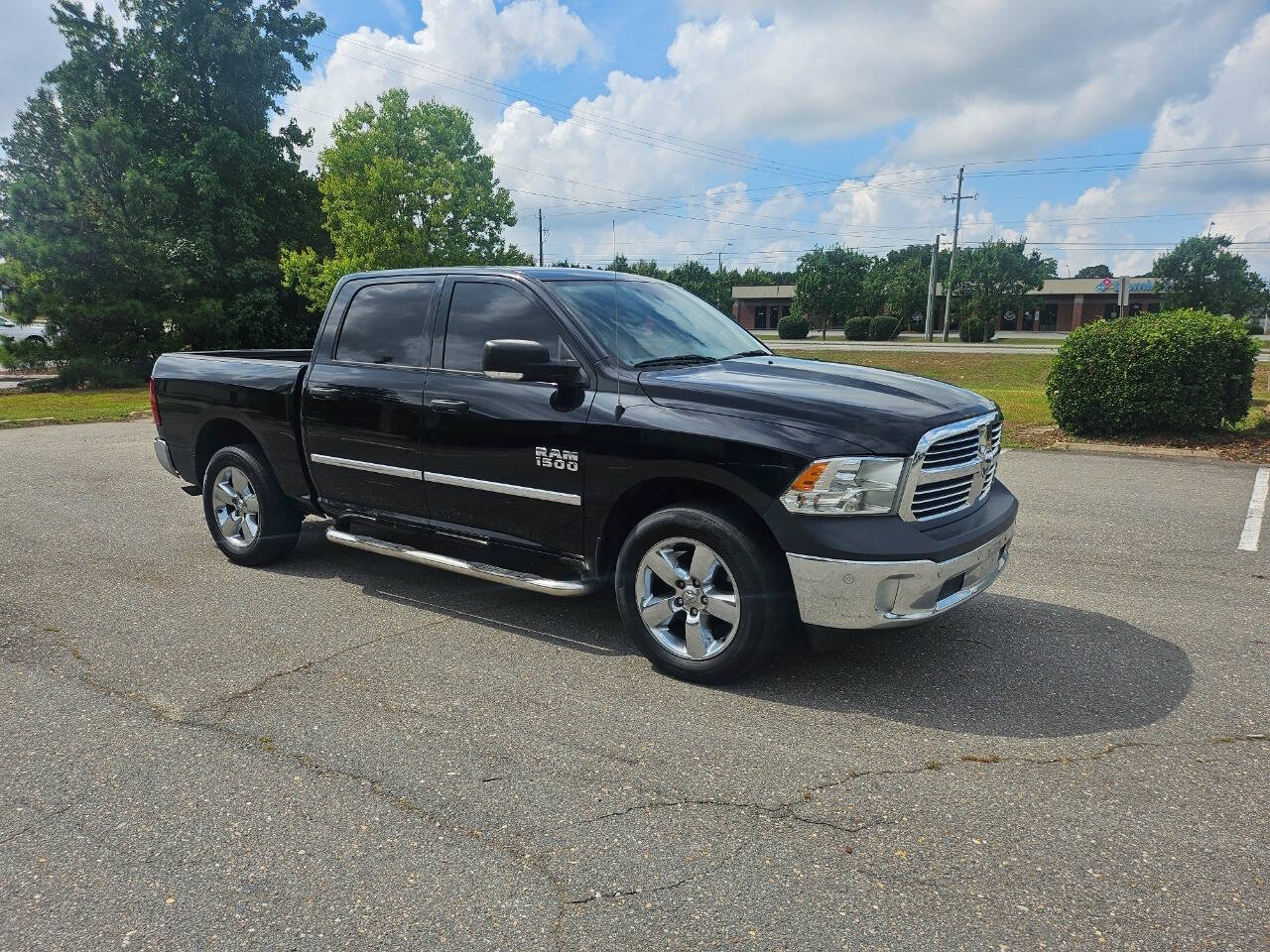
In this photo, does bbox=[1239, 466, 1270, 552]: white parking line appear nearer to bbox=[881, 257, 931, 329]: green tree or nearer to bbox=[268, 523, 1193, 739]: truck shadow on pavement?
bbox=[268, 523, 1193, 739]: truck shadow on pavement

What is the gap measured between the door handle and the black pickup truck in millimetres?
12

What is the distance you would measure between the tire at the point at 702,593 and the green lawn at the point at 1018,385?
9.28 ft

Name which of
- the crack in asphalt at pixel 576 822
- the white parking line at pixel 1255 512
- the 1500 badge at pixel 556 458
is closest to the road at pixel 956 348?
the white parking line at pixel 1255 512

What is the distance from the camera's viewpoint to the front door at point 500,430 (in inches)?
179

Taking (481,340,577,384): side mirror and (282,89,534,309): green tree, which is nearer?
(481,340,577,384): side mirror

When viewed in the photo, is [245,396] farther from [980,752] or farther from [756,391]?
[980,752]

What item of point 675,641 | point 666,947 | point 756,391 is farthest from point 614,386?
point 666,947

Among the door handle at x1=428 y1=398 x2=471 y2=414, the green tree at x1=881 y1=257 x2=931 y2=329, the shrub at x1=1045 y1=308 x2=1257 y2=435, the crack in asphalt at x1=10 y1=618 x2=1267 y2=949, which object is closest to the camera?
the crack in asphalt at x1=10 y1=618 x2=1267 y2=949

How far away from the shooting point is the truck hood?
3.86 m

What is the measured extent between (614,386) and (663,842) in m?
2.25

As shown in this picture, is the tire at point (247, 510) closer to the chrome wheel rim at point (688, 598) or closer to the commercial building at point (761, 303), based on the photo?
the chrome wheel rim at point (688, 598)

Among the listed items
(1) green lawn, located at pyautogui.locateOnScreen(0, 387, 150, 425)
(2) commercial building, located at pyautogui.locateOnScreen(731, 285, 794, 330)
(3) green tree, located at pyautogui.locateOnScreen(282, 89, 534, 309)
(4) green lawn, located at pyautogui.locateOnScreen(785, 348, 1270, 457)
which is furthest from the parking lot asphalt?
(2) commercial building, located at pyautogui.locateOnScreen(731, 285, 794, 330)

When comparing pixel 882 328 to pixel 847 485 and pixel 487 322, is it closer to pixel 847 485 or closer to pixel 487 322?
pixel 487 322

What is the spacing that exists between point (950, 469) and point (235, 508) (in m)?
4.95
